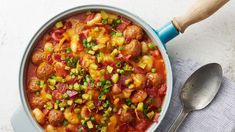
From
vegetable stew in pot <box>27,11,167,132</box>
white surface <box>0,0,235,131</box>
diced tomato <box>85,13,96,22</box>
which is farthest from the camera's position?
white surface <box>0,0,235,131</box>

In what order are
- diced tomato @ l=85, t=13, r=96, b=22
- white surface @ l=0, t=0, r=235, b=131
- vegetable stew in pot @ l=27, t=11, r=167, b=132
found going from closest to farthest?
vegetable stew in pot @ l=27, t=11, r=167, b=132 → diced tomato @ l=85, t=13, r=96, b=22 → white surface @ l=0, t=0, r=235, b=131

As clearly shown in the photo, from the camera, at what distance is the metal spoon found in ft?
10.1

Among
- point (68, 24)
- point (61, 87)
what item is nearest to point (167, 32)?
point (68, 24)

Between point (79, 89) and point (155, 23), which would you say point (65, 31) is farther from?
point (155, 23)

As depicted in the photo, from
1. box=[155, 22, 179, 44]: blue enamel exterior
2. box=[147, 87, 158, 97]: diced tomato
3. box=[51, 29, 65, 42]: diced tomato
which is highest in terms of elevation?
box=[51, 29, 65, 42]: diced tomato

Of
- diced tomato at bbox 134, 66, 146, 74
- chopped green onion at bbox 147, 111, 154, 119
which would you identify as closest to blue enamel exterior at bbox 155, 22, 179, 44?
diced tomato at bbox 134, 66, 146, 74

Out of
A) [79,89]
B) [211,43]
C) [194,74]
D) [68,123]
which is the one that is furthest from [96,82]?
[211,43]

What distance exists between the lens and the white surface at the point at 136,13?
3207 mm

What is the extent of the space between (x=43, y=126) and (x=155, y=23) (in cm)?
103

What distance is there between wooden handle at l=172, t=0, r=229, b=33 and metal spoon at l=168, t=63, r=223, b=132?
0.35 m

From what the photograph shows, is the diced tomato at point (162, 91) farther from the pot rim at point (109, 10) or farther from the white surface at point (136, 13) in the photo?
the white surface at point (136, 13)

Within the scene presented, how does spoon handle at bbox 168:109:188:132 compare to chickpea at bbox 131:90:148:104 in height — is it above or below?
below

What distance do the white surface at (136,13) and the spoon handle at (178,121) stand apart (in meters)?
0.38

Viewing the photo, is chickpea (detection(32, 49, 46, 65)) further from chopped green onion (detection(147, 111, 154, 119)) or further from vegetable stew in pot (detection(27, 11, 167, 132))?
chopped green onion (detection(147, 111, 154, 119))
